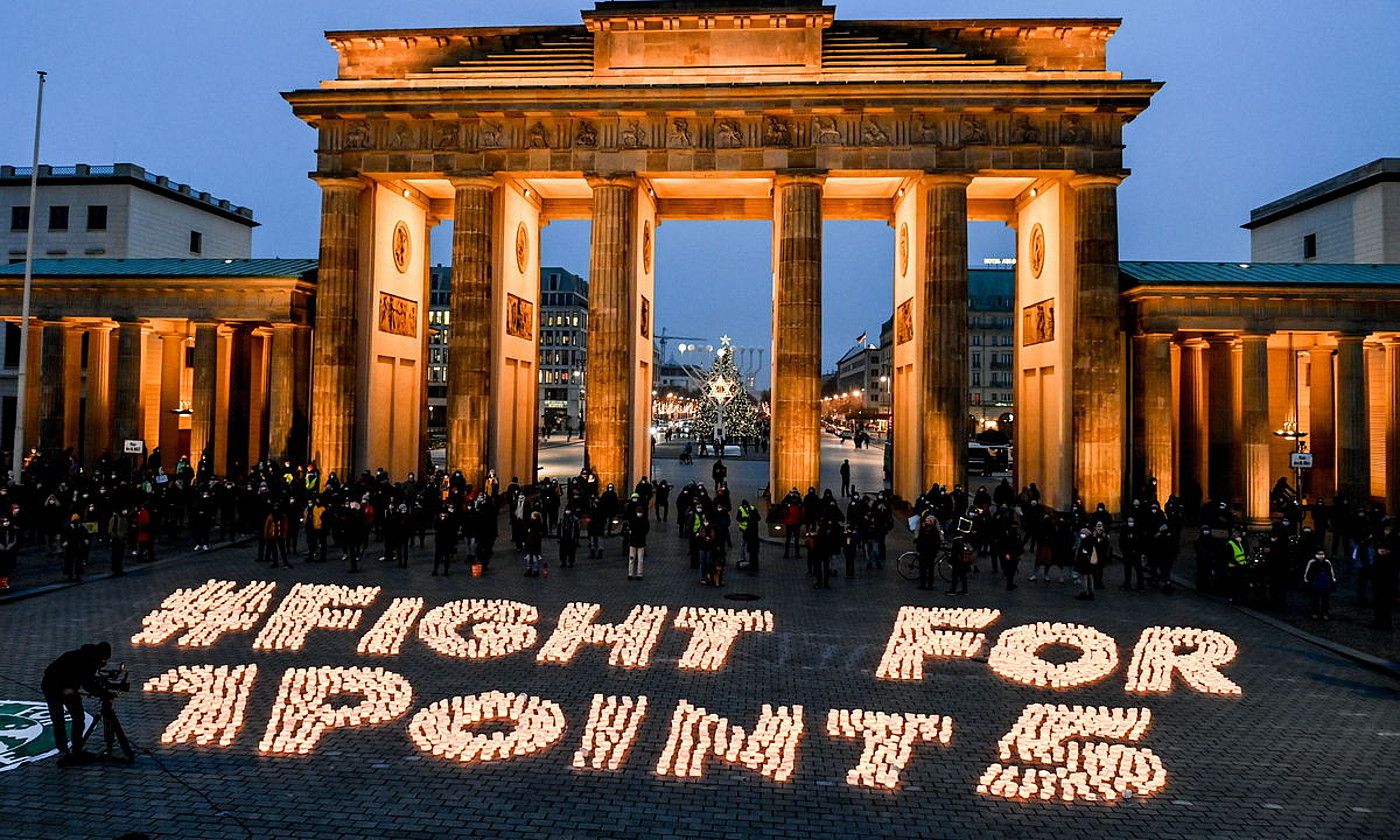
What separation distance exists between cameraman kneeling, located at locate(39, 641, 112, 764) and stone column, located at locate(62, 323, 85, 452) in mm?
35420

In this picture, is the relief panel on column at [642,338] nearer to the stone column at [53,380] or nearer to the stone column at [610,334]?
the stone column at [610,334]

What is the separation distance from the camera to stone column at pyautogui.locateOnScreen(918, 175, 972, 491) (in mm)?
31719

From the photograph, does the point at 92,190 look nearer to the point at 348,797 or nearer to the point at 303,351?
the point at 303,351

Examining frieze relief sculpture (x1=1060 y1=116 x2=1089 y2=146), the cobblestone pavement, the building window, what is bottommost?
the cobblestone pavement

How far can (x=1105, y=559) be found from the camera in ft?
60.7

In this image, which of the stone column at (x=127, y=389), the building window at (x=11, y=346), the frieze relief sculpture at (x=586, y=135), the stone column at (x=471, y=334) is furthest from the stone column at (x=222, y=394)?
the building window at (x=11, y=346)

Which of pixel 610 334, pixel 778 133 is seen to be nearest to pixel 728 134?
pixel 778 133

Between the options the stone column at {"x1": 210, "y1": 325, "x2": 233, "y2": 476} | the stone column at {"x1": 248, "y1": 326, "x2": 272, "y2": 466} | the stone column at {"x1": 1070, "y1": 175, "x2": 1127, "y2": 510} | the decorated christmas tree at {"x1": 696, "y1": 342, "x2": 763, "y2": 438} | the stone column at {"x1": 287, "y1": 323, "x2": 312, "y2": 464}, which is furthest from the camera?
the decorated christmas tree at {"x1": 696, "y1": 342, "x2": 763, "y2": 438}

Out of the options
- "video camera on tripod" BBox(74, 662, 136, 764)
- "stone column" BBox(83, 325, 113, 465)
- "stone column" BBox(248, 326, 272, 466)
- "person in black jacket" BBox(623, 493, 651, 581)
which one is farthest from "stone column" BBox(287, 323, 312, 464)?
"video camera on tripod" BBox(74, 662, 136, 764)

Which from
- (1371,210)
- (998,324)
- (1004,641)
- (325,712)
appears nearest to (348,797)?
(325,712)

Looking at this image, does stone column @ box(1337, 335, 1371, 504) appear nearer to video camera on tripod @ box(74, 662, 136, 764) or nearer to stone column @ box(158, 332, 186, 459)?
video camera on tripod @ box(74, 662, 136, 764)

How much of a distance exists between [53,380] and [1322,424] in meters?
57.6

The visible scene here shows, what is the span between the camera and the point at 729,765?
9086 millimetres

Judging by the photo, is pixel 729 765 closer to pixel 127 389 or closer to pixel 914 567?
pixel 914 567
